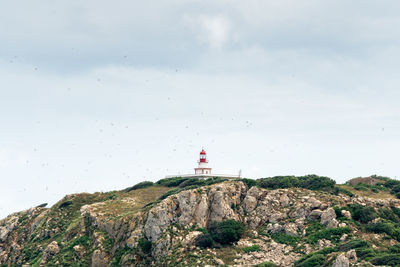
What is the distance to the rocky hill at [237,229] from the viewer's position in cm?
7044

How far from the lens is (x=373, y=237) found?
70.8m

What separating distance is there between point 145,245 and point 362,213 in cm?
3516

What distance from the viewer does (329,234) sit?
71.9 m

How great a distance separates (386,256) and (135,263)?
3673cm

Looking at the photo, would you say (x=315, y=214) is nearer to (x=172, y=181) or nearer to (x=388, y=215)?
(x=388, y=215)

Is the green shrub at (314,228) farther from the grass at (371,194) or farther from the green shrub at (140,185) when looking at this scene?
the green shrub at (140,185)

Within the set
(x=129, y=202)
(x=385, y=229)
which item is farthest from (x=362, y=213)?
(x=129, y=202)

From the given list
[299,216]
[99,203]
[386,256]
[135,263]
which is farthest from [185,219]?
[386,256]

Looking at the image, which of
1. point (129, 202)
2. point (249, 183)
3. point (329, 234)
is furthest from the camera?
point (129, 202)

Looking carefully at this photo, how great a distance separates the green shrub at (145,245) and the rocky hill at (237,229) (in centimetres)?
16

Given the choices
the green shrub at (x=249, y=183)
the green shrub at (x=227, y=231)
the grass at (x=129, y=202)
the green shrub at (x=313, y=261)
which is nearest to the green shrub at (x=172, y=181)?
the grass at (x=129, y=202)

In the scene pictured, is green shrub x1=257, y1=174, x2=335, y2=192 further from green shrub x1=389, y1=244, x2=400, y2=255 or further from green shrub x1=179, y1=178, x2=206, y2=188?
green shrub x1=389, y1=244, x2=400, y2=255

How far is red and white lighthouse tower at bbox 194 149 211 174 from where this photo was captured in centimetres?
11207

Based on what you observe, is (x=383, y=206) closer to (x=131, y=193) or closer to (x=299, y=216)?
(x=299, y=216)
